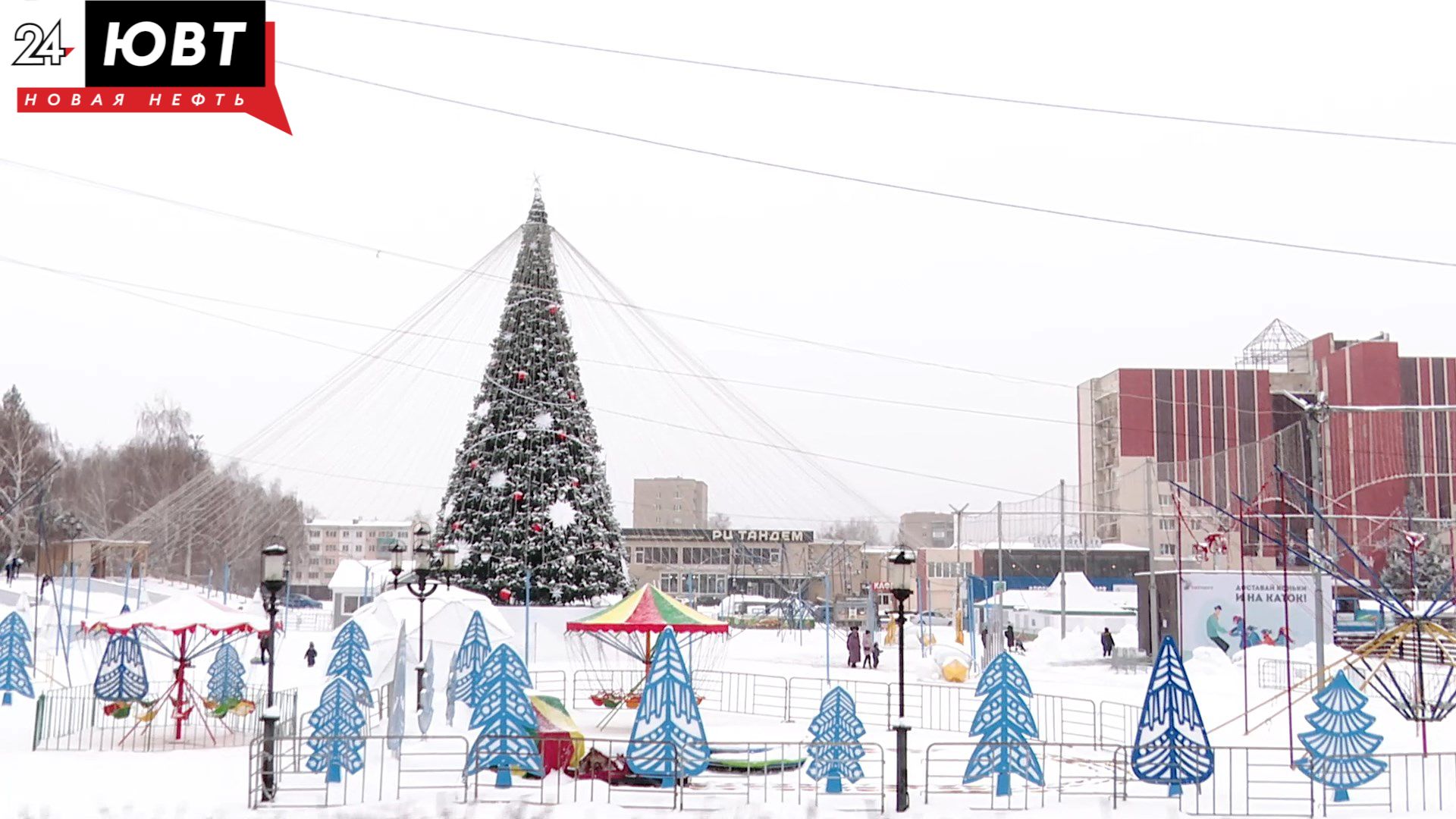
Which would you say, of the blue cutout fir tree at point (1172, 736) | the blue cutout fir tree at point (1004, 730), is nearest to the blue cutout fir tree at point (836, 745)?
the blue cutout fir tree at point (1004, 730)

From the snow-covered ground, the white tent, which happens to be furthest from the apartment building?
the white tent

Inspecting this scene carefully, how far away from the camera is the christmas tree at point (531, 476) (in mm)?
39750

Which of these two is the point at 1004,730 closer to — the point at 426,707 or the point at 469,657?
the point at 469,657

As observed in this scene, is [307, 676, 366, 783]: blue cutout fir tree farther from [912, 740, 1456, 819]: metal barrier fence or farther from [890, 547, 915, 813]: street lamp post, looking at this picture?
[912, 740, 1456, 819]: metal barrier fence

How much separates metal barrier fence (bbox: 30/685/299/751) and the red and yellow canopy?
5.64 metres

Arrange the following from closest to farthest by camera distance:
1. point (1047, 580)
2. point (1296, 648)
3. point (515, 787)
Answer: point (515, 787), point (1296, 648), point (1047, 580)

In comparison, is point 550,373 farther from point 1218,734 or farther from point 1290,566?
point 1290,566

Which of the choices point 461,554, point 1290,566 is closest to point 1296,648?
point 1290,566

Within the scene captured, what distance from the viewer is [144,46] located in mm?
A: 18469

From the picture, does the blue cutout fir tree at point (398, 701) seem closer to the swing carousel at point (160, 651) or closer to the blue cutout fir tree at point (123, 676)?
the swing carousel at point (160, 651)

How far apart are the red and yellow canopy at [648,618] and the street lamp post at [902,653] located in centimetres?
848

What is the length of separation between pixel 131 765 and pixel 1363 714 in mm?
16494

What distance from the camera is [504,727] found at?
16.8 meters

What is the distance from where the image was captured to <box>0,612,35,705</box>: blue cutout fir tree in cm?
2652
